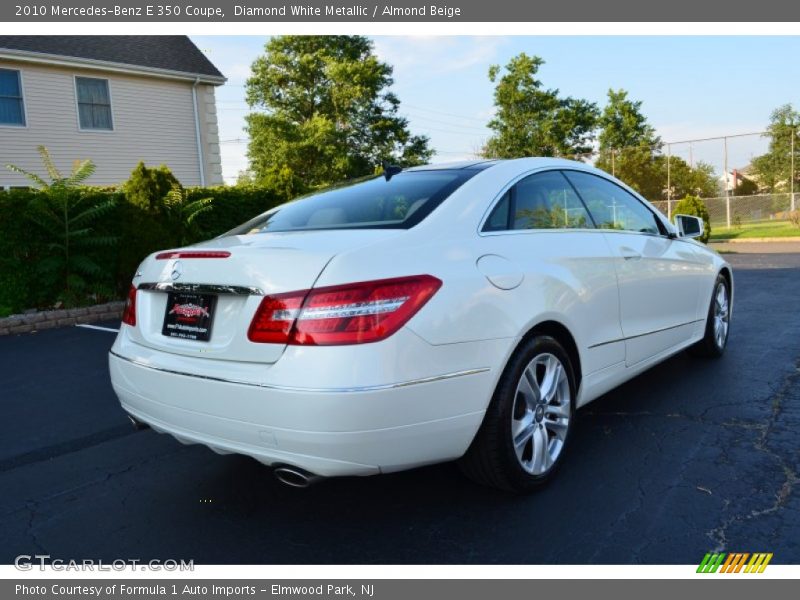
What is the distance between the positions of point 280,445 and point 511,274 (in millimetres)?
1248

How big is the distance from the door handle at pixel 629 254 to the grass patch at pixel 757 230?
21.9 metres

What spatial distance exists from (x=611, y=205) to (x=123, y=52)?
16.5 metres

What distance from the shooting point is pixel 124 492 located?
342 cm

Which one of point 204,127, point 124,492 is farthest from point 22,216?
point 204,127

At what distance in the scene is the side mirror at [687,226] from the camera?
5.21m

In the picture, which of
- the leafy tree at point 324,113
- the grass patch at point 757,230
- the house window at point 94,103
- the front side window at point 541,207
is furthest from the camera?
the leafy tree at point 324,113

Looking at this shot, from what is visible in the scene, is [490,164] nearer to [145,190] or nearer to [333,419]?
[333,419]

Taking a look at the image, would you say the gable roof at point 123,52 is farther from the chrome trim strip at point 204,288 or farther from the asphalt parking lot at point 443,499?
the chrome trim strip at point 204,288

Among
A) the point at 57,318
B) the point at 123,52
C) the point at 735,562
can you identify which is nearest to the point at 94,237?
the point at 57,318

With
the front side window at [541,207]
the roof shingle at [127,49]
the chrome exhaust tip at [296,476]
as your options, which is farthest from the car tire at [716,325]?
the roof shingle at [127,49]

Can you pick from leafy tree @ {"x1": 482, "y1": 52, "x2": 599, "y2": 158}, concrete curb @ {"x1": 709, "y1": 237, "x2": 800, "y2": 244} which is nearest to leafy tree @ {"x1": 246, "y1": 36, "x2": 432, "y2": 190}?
leafy tree @ {"x1": 482, "y1": 52, "x2": 599, "y2": 158}

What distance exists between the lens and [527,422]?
124 inches

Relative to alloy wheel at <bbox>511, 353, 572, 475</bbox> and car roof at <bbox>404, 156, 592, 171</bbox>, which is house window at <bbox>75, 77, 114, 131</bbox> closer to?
car roof at <bbox>404, 156, 592, 171</bbox>
